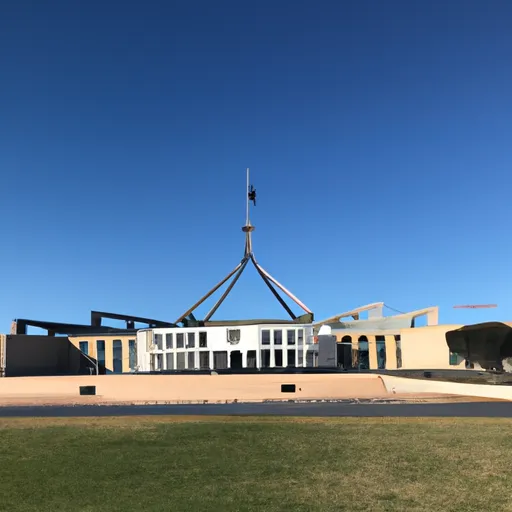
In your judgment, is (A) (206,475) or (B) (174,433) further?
(B) (174,433)

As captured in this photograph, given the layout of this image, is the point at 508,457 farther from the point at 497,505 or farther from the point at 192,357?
the point at 192,357

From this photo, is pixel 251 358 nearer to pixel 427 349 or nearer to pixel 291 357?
pixel 291 357

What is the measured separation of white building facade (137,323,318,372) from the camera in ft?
224

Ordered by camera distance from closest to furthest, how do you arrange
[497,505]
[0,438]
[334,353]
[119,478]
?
[497,505] < [119,478] < [0,438] < [334,353]

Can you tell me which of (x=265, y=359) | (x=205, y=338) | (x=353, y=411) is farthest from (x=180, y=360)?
(x=353, y=411)

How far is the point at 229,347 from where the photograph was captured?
228 feet

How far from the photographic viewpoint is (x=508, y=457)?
11.2m

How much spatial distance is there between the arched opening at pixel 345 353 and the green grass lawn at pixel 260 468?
57198 millimetres

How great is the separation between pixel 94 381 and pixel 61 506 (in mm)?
38631

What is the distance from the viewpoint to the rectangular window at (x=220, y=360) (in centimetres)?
6994

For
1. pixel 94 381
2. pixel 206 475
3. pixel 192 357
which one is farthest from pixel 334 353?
pixel 206 475

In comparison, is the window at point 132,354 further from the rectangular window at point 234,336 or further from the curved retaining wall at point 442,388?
the curved retaining wall at point 442,388

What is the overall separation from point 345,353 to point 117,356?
102 feet

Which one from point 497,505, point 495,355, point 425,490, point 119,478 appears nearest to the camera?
point 497,505
